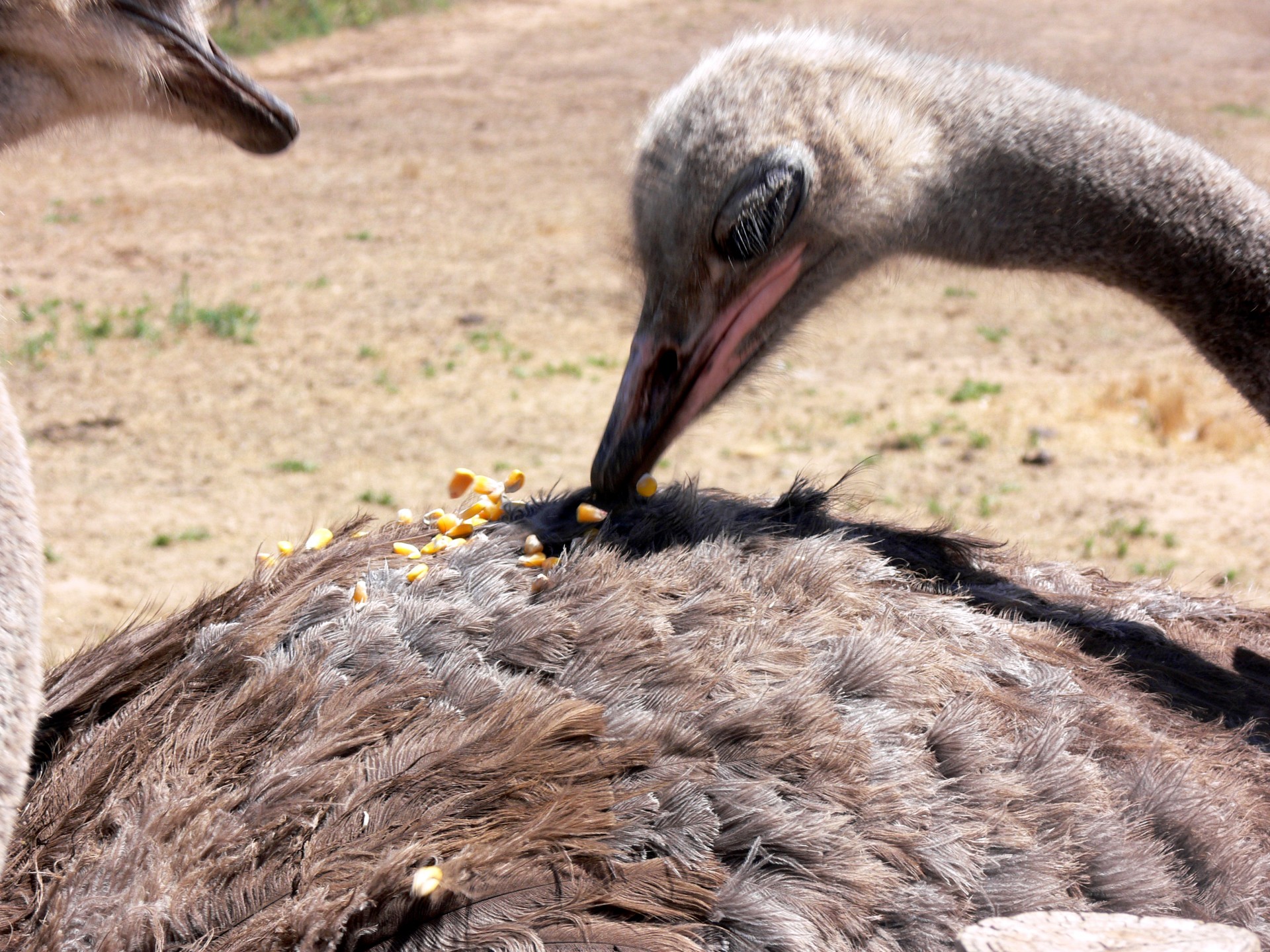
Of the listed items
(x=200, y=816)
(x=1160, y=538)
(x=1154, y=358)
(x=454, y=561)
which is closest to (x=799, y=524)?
(x=454, y=561)

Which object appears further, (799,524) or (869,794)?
(799,524)

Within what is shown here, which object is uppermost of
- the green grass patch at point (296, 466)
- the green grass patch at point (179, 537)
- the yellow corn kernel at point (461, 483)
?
the yellow corn kernel at point (461, 483)

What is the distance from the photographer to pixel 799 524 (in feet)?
7.30

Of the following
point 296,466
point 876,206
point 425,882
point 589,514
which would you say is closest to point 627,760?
point 425,882

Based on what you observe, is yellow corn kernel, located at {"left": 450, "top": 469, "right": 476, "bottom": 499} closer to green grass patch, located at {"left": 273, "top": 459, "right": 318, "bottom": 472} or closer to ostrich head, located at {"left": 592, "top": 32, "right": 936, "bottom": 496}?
ostrich head, located at {"left": 592, "top": 32, "right": 936, "bottom": 496}

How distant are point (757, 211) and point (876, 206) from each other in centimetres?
30

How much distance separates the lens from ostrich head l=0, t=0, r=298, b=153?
199 cm

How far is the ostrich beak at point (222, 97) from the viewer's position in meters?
2.24

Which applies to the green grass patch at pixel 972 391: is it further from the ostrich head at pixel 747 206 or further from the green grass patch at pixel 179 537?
the ostrich head at pixel 747 206

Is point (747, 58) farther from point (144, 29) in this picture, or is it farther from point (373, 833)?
point (373, 833)

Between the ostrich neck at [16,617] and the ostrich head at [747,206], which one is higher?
the ostrich head at [747,206]

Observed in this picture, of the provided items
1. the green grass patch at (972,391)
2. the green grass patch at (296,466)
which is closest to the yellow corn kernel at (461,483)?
the green grass patch at (296,466)

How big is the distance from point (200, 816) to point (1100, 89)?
8.47 ft

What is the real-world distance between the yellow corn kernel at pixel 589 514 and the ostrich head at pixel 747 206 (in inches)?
6.0
